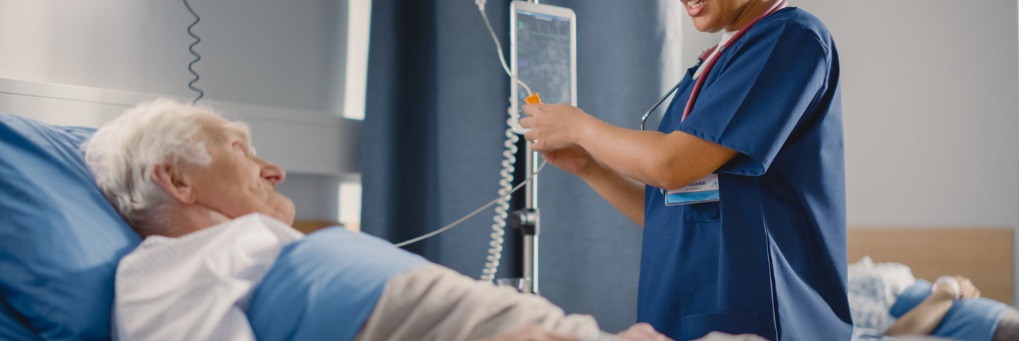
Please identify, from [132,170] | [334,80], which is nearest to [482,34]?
[334,80]

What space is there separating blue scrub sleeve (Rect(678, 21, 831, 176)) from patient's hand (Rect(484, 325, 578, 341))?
46cm

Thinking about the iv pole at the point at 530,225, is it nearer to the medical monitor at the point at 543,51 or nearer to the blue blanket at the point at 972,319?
the medical monitor at the point at 543,51

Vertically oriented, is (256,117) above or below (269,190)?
above

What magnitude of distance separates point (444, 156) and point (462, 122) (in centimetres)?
11

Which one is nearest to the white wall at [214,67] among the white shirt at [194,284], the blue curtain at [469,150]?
the blue curtain at [469,150]

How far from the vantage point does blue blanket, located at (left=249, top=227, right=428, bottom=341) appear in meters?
0.92

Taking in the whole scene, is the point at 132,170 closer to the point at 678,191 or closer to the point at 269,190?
the point at 269,190

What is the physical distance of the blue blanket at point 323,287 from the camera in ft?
3.03

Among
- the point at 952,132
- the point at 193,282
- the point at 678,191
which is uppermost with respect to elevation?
the point at 952,132

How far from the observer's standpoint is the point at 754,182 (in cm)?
121

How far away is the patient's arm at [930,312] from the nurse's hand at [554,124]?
2.49 ft

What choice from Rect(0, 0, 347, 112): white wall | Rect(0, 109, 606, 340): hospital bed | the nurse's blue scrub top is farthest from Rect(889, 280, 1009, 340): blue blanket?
Rect(0, 0, 347, 112): white wall

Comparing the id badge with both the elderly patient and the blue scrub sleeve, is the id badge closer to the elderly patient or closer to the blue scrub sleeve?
the blue scrub sleeve

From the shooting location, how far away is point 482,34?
2270 mm
